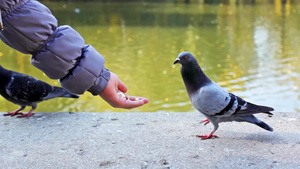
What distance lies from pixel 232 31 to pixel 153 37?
2703 millimetres

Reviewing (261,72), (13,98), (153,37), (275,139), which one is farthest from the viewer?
(153,37)

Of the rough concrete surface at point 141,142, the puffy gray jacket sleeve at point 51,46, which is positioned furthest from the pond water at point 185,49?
the puffy gray jacket sleeve at point 51,46

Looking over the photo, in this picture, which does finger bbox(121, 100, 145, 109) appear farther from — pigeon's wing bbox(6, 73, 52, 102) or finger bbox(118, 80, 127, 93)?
pigeon's wing bbox(6, 73, 52, 102)

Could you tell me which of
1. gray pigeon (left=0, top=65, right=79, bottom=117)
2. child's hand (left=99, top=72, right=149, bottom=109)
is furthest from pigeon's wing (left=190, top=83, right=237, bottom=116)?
gray pigeon (left=0, top=65, right=79, bottom=117)

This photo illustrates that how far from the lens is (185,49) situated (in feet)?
29.3

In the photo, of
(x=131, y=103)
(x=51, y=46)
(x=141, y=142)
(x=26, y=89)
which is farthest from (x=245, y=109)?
(x=26, y=89)

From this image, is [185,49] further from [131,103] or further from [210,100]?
[131,103]

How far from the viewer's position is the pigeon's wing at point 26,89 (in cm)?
375

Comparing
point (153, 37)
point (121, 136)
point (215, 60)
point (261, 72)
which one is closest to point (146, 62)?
point (215, 60)

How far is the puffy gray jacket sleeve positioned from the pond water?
326 cm

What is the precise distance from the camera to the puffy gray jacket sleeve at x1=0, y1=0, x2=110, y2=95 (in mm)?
1929

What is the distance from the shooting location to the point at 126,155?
9.04 ft

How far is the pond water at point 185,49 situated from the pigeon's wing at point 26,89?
5.14ft

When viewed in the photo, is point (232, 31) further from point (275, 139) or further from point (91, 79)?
point (91, 79)
